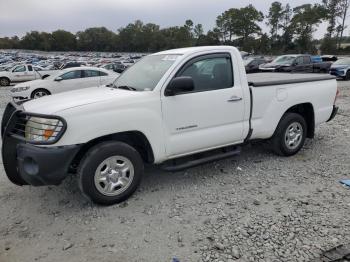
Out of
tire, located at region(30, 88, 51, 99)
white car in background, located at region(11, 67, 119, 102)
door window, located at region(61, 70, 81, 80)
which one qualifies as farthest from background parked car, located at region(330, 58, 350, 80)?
tire, located at region(30, 88, 51, 99)

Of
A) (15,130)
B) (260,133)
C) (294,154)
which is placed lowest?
(294,154)

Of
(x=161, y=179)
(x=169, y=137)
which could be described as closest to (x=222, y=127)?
(x=169, y=137)

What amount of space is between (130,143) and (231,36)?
105730 millimetres

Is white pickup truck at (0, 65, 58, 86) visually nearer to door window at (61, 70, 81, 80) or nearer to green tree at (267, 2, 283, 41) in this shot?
door window at (61, 70, 81, 80)

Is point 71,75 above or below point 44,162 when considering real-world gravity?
below

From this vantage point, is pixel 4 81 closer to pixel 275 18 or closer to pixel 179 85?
pixel 179 85

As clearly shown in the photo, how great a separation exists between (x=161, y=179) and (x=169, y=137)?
2.91 ft

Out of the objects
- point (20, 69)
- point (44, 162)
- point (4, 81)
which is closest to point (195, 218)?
point (44, 162)

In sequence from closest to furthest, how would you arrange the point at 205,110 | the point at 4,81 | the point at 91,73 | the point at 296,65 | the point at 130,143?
1. the point at 130,143
2. the point at 205,110
3. the point at 91,73
4. the point at 296,65
5. the point at 4,81

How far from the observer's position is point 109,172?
13.3ft

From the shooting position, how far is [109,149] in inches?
156

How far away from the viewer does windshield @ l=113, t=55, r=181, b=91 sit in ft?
14.6

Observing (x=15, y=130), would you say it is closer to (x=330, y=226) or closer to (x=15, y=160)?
(x=15, y=160)

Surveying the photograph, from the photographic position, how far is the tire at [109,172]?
3.89 meters
